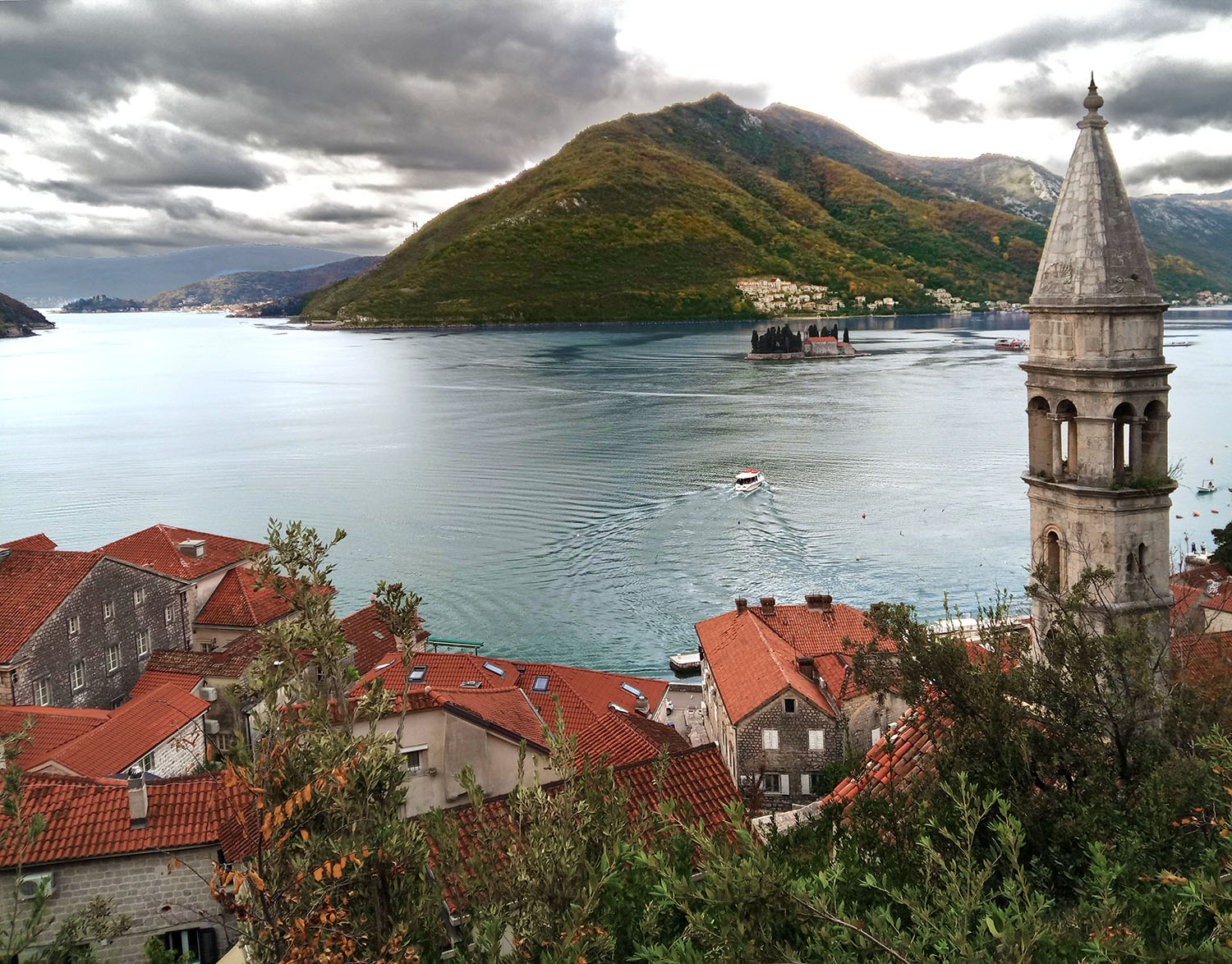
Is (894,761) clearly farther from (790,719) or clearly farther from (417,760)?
A: (790,719)

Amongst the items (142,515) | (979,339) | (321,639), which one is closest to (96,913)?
(321,639)

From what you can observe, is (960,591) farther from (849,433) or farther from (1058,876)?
(849,433)

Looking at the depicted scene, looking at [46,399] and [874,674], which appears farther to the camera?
[46,399]

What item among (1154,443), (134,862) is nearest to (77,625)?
(134,862)

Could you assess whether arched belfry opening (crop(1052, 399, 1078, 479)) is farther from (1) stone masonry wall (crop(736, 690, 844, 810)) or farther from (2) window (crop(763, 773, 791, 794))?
(2) window (crop(763, 773, 791, 794))

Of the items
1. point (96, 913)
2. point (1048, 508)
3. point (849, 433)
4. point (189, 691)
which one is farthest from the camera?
point (849, 433)

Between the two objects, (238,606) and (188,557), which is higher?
(188,557)
